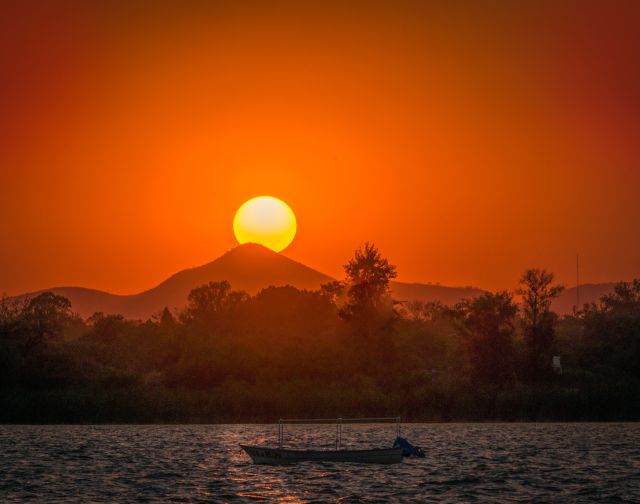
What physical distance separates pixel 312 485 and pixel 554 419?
68497 millimetres

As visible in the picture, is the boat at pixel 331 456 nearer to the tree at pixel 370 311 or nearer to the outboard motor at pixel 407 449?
the outboard motor at pixel 407 449

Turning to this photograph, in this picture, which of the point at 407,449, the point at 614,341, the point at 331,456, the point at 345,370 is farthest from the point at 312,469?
the point at 614,341

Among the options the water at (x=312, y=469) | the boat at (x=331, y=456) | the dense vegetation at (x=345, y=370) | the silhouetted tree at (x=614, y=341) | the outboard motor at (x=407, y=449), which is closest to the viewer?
the water at (x=312, y=469)

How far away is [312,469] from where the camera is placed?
7050 centimetres

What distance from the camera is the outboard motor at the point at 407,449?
76250 millimetres

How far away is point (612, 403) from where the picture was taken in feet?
405

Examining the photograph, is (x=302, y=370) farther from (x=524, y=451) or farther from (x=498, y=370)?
(x=524, y=451)

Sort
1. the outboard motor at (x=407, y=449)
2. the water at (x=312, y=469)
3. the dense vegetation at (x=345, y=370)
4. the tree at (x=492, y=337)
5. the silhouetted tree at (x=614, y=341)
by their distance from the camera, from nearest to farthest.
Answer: the water at (x=312, y=469) → the outboard motor at (x=407, y=449) → the dense vegetation at (x=345, y=370) → the tree at (x=492, y=337) → the silhouetted tree at (x=614, y=341)

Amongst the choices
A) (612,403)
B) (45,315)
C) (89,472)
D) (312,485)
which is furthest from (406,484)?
(45,315)

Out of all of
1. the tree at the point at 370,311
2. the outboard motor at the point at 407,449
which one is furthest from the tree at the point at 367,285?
the outboard motor at the point at 407,449

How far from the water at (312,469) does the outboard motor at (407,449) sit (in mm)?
1105

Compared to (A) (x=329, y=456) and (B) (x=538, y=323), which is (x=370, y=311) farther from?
(A) (x=329, y=456)

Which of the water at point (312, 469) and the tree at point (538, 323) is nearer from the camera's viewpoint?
the water at point (312, 469)

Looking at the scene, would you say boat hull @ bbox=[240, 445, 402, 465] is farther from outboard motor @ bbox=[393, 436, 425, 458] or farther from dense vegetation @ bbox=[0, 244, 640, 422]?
dense vegetation @ bbox=[0, 244, 640, 422]
